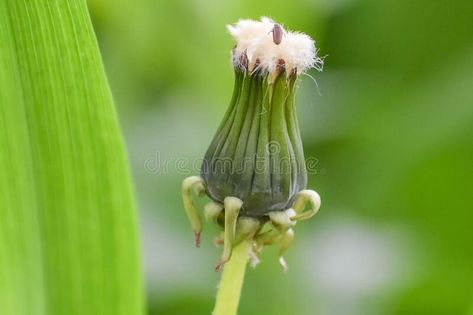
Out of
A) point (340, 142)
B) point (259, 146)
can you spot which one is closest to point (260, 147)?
point (259, 146)

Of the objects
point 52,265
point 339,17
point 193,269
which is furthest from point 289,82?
point 339,17

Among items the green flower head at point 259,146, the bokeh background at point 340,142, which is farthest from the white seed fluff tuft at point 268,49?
the bokeh background at point 340,142

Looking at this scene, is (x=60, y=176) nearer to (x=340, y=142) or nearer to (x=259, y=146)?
(x=259, y=146)

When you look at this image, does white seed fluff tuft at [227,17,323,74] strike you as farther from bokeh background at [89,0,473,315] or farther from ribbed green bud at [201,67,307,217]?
bokeh background at [89,0,473,315]

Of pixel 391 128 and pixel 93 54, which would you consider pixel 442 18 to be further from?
pixel 93 54
